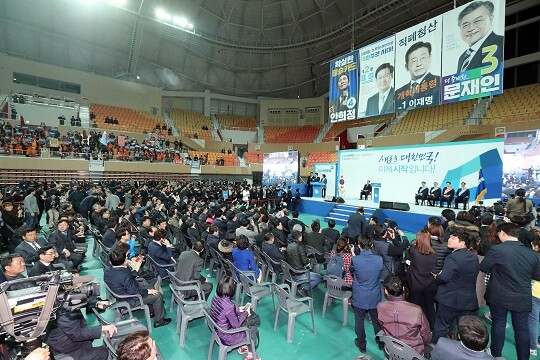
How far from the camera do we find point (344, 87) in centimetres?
1400

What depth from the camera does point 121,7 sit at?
60.9 ft

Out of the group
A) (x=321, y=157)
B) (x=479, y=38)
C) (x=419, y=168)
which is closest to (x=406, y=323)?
(x=479, y=38)

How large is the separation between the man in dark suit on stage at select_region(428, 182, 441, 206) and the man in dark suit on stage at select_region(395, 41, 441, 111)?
3.61 m

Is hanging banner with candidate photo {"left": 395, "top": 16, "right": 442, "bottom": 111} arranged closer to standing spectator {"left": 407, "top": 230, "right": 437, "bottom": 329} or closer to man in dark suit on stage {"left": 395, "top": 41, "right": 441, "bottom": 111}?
man in dark suit on stage {"left": 395, "top": 41, "right": 441, "bottom": 111}

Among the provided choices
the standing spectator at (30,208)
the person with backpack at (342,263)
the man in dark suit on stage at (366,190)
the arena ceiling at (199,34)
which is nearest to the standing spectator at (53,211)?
the standing spectator at (30,208)

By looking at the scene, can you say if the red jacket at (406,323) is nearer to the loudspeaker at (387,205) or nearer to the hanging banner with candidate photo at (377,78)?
the loudspeaker at (387,205)

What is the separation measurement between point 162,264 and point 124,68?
27103mm

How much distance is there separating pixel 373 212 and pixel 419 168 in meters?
3.20

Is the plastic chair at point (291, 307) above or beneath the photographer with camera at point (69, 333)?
beneath

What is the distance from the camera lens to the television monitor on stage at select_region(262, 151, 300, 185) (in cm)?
1838

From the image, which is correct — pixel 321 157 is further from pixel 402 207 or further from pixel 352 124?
pixel 402 207

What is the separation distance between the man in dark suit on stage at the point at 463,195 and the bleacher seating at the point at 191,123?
22.2 m

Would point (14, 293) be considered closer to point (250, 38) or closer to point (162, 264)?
point (162, 264)

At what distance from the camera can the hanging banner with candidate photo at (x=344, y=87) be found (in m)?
13.6
